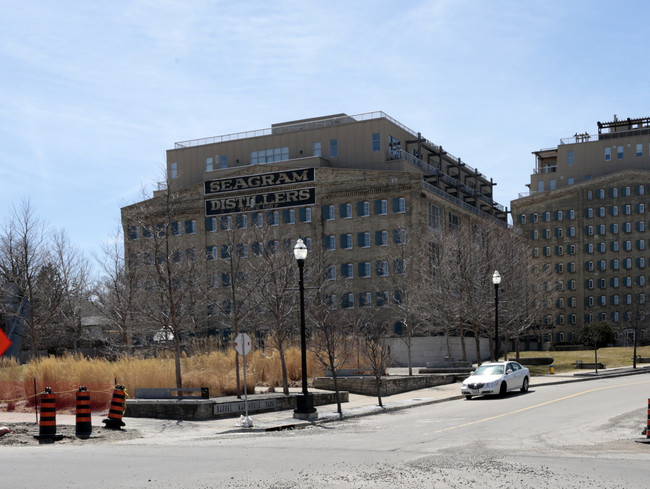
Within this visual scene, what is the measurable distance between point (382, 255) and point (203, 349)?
35102 millimetres

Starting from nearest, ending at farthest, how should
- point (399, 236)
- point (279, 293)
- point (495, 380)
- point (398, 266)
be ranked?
point (495, 380), point (279, 293), point (398, 266), point (399, 236)

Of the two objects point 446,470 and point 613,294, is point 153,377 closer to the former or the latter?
point 446,470

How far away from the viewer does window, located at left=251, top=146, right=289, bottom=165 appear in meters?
78.7

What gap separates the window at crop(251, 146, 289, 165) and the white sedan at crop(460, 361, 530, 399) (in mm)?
49795

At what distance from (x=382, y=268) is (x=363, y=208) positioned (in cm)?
621

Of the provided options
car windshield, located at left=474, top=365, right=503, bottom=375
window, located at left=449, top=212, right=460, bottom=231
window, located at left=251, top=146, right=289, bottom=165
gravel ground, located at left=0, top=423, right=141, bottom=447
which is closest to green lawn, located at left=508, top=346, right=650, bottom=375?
window, located at left=449, top=212, right=460, bottom=231

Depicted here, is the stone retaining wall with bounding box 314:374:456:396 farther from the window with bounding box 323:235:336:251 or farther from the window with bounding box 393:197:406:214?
the window with bounding box 323:235:336:251

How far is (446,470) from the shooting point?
12344 mm

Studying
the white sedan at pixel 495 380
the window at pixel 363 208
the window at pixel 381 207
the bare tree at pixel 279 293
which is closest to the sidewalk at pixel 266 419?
the white sedan at pixel 495 380

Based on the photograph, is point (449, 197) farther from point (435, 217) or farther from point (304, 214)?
point (304, 214)

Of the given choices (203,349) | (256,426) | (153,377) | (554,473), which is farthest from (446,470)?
→ (203,349)

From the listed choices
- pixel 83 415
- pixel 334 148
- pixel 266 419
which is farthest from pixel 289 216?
pixel 83 415

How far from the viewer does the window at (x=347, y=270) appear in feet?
237

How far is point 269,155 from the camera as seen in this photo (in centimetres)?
7931
